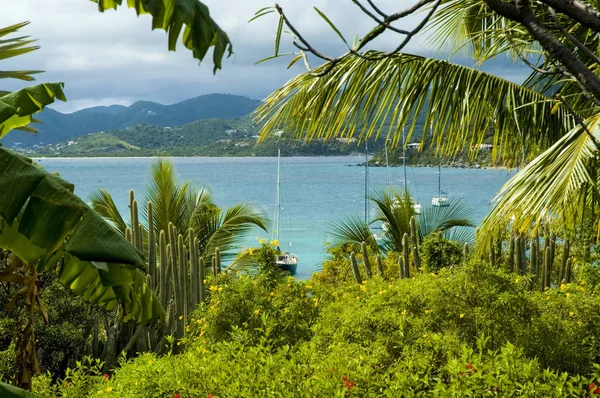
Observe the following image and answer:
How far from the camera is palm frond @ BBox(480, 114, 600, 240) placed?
3.16 m

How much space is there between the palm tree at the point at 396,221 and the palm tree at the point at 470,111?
534cm

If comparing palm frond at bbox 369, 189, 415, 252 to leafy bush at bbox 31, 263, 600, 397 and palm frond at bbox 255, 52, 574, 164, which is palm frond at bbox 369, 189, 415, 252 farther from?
palm frond at bbox 255, 52, 574, 164

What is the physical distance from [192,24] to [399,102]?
2.41 meters

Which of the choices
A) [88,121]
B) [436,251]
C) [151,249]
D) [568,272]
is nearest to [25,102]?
[151,249]

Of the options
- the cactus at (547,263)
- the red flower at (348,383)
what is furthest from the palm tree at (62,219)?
the cactus at (547,263)

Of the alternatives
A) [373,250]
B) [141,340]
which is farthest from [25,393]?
[373,250]

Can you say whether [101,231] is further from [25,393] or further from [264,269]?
[264,269]

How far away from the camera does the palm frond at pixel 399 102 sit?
164 inches

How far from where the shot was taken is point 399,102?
4.21 m

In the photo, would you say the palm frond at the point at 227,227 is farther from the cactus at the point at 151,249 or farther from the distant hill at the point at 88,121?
the distant hill at the point at 88,121

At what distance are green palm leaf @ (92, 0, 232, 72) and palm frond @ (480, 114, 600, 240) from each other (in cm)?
190

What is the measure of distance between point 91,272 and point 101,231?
696 mm

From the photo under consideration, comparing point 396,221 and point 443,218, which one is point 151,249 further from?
point 443,218

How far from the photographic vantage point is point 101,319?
8414 mm
